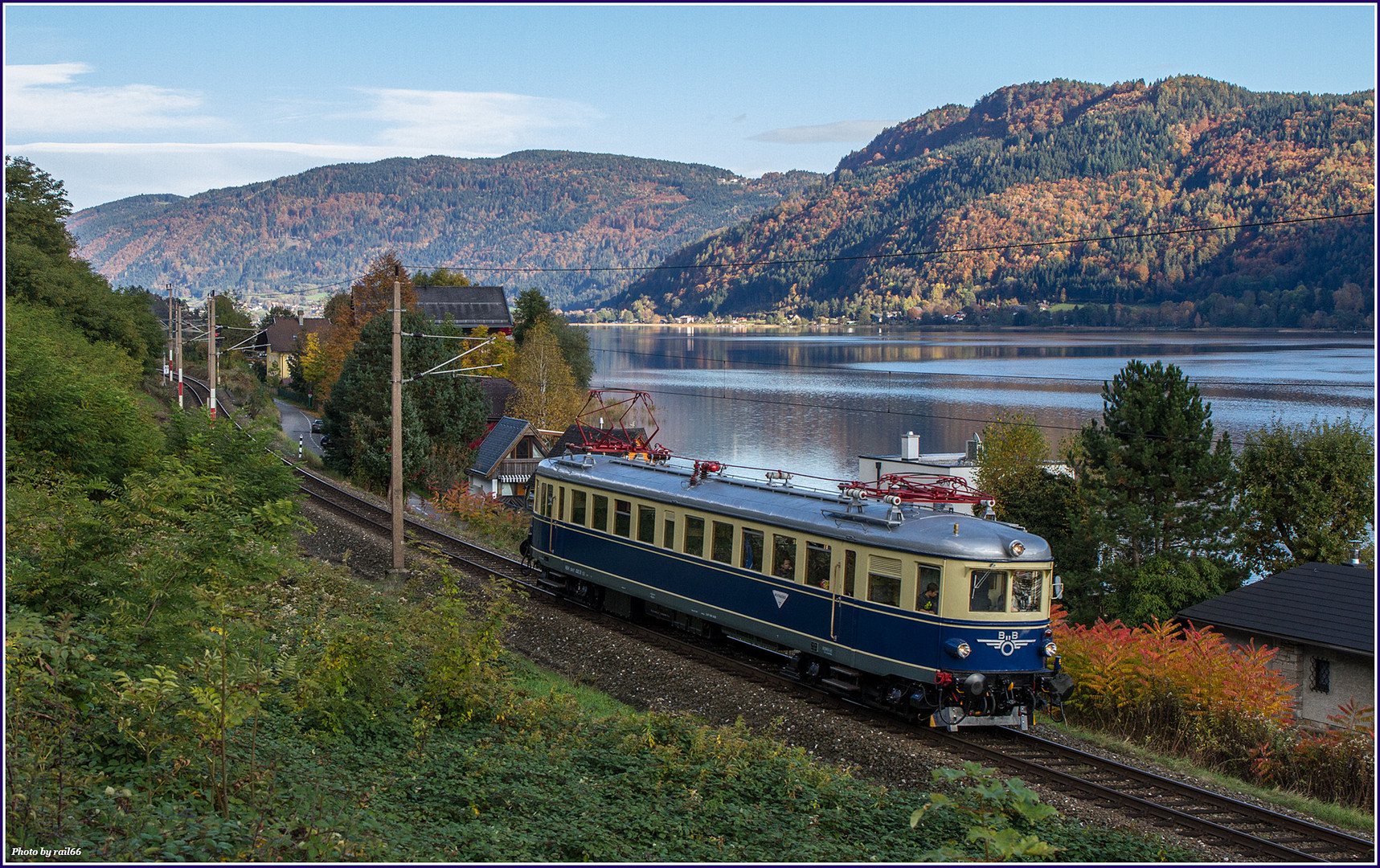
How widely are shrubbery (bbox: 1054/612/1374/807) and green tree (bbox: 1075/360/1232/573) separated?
54.5ft

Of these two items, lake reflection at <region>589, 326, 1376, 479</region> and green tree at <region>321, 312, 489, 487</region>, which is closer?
green tree at <region>321, 312, 489, 487</region>

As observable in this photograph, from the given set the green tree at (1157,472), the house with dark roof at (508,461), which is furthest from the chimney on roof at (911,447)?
the house with dark roof at (508,461)

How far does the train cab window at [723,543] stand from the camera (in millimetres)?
15922

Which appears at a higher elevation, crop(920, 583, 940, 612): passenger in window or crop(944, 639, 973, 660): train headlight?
crop(920, 583, 940, 612): passenger in window

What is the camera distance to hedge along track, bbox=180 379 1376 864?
10102 mm

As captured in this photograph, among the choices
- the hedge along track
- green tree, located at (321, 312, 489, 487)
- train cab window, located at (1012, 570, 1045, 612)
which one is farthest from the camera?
green tree, located at (321, 312, 489, 487)

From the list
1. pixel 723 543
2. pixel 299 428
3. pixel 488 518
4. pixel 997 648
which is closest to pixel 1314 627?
pixel 997 648

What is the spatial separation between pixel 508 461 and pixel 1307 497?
34579mm

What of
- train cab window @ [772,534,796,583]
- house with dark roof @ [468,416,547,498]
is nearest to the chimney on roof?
house with dark roof @ [468,416,547,498]

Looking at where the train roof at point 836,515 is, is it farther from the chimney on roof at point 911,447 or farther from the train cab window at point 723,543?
the chimney on roof at point 911,447

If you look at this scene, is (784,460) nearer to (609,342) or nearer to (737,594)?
(737,594)

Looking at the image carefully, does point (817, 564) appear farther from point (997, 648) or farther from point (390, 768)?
point (390, 768)

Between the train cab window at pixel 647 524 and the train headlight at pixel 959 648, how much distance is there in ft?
20.1

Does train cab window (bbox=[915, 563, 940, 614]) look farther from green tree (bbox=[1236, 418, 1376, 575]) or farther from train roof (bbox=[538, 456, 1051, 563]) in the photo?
green tree (bbox=[1236, 418, 1376, 575])
